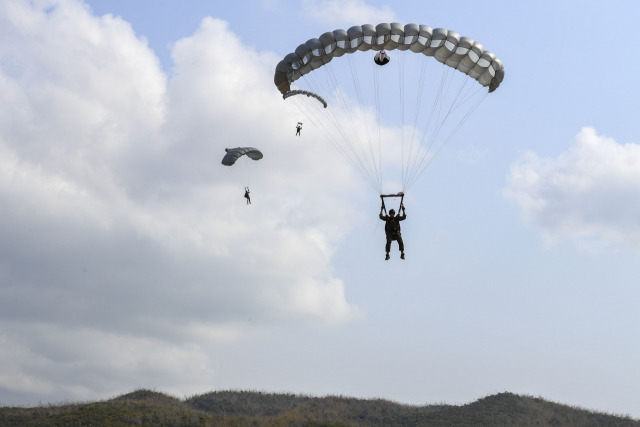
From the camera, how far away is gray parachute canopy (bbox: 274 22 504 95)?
24594mm

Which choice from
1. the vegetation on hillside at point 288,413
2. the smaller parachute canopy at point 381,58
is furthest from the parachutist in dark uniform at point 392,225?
the vegetation on hillside at point 288,413

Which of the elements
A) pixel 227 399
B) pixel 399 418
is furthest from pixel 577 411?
pixel 227 399

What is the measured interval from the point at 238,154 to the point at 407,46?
11870mm

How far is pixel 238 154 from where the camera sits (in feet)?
110

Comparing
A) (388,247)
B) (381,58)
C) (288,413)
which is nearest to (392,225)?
(388,247)

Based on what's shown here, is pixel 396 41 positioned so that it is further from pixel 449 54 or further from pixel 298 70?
pixel 298 70

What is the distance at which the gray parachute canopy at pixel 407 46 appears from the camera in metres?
24.6

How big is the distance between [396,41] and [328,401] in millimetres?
24424

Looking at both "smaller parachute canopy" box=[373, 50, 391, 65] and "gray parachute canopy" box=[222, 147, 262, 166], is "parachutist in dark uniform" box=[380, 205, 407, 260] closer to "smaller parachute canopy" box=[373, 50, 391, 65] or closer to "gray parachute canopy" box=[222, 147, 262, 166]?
"smaller parachute canopy" box=[373, 50, 391, 65]

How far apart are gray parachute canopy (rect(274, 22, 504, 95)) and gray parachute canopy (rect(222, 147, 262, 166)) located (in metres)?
8.26

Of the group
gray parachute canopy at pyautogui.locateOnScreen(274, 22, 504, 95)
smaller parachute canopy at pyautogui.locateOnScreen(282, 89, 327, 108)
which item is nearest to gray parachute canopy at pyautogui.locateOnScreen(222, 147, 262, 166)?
smaller parachute canopy at pyautogui.locateOnScreen(282, 89, 327, 108)

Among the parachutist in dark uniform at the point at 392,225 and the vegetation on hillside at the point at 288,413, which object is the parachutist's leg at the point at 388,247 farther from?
the vegetation on hillside at the point at 288,413

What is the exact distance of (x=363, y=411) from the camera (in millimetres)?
39688

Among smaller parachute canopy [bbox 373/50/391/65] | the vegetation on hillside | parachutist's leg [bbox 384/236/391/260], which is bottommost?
the vegetation on hillside
